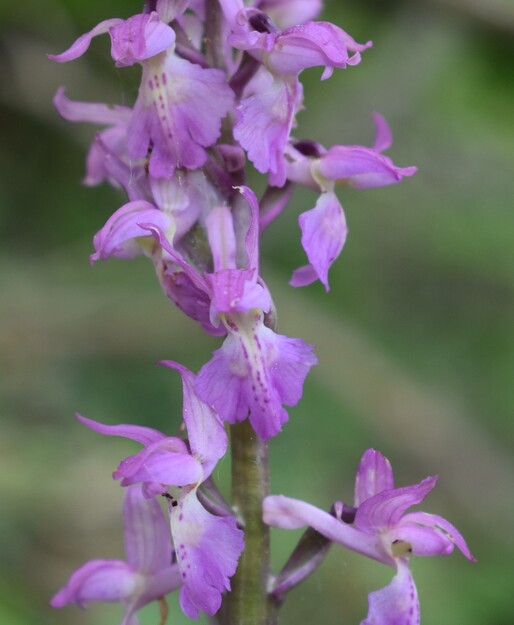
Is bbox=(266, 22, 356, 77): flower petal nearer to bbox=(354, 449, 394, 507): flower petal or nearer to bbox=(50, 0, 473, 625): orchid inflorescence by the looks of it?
bbox=(50, 0, 473, 625): orchid inflorescence

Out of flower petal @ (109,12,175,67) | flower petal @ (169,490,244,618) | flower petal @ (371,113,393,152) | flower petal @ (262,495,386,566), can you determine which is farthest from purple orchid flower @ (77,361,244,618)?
flower petal @ (371,113,393,152)

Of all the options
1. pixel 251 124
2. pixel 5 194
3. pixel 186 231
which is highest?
pixel 251 124

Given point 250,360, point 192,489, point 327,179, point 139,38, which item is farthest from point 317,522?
point 139,38

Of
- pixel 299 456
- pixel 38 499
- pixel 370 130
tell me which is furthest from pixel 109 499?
pixel 370 130

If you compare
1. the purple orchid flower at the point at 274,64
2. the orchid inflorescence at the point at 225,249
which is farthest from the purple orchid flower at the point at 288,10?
the purple orchid flower at the point at 274,64

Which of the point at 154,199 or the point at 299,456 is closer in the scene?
the point at 154,199

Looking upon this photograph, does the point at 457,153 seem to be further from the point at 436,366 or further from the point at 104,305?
the point at 104,305
